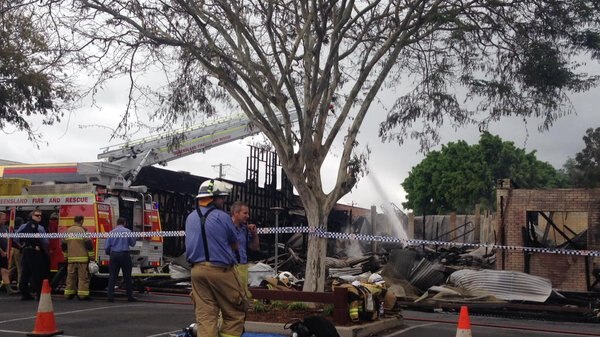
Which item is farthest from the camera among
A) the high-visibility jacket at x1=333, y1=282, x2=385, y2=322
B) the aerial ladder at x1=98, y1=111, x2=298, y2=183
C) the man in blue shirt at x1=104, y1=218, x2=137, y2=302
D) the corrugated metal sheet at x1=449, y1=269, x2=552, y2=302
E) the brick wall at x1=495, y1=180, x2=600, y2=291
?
the aerial ladder at x1=98, y1=111, x2=298, y2=183

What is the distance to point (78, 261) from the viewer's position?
49.6ft

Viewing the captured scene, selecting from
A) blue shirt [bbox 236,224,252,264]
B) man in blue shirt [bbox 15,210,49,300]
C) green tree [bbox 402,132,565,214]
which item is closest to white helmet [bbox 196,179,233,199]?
blue shirt [bbox 236,224,252,264]

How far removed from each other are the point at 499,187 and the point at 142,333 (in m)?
12.7

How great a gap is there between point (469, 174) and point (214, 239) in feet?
152

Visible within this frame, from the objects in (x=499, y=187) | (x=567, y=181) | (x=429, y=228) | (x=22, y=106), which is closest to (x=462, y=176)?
(x=567, y=181)

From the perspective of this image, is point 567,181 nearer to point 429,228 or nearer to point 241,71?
point 429,228

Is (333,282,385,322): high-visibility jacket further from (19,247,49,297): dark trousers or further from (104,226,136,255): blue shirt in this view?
(19,247,49,297): dark trousers

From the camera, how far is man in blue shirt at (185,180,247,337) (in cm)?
723

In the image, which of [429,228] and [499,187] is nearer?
[499,187]

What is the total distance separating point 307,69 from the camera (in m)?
12.4

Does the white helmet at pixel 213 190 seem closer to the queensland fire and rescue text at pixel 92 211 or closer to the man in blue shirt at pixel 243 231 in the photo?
the man in blue shirt at pixel 243 231

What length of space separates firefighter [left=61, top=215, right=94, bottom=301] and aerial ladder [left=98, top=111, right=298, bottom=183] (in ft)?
31.7

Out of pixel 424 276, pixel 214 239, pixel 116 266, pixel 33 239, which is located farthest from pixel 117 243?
pixel 214 239

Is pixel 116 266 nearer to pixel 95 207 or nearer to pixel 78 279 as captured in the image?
pixel 78 279
